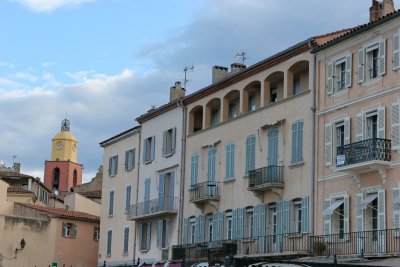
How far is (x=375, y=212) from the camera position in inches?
1312

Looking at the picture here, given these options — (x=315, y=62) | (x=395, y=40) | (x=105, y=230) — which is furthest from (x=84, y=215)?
(x=395, y=40)

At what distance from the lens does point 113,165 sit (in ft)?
190

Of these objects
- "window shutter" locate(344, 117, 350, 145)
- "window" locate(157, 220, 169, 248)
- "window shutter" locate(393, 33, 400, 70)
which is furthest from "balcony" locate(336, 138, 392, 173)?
"window" locate(157, 220, 169, 248)

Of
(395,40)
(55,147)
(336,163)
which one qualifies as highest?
(55,147)

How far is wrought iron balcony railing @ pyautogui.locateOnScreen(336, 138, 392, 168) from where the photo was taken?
106 feet

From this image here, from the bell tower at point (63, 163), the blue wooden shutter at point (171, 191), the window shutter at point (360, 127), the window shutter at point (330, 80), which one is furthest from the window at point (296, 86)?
the bell tower at point (63, 163)

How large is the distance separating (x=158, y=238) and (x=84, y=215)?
59.0 feet

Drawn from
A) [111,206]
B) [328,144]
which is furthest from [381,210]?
[111,206]

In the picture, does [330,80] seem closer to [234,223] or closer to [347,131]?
[347,131]

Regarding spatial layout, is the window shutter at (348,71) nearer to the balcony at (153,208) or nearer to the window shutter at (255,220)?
the window shutter at (255,220)

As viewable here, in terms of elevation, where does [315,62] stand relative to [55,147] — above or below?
below

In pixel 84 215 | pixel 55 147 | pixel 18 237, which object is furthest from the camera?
pixel 55 147

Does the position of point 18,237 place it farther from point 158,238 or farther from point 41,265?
point 158,238

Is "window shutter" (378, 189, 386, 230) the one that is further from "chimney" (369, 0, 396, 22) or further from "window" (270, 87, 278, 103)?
"window" (270, 87, 278, 103)
